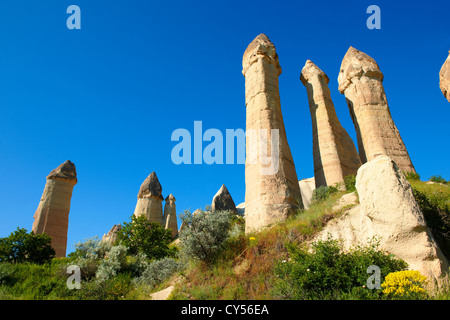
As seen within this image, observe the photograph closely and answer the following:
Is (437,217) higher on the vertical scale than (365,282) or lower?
higher

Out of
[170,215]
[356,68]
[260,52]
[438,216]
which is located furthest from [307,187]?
[438,216]

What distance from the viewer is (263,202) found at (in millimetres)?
10562

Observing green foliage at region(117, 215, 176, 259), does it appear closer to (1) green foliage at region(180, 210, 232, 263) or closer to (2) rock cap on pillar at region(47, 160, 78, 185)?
(1) green foliage at region(180, 210, 232, 263)

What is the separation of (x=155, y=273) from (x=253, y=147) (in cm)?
579

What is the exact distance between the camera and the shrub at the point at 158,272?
8.63 meters

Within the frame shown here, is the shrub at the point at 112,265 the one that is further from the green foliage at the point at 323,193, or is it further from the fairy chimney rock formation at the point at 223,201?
the fairy chimney rock formation at the point at 223,201

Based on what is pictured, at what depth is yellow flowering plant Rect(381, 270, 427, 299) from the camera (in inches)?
182

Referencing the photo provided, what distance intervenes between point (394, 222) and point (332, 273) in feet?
5.78

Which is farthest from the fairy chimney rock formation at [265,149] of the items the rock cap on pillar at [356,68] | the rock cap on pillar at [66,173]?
the rock cap on pillar at [66,173]

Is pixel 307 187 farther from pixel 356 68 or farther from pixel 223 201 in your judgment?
pixel 356 68

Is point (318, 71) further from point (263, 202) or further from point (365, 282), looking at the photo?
point (365, 282)

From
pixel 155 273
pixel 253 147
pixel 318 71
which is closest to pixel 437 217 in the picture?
pixel 253 147

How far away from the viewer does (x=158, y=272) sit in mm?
9023
